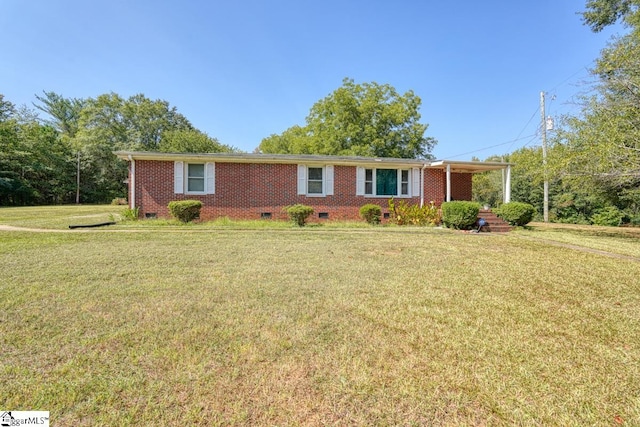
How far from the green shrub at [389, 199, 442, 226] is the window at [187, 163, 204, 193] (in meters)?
8.16

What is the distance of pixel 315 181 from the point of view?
1338cm

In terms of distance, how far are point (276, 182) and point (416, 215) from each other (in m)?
6.21

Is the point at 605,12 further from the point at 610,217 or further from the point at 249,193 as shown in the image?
the point at 249,193

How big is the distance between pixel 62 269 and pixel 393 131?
2808 centimetres

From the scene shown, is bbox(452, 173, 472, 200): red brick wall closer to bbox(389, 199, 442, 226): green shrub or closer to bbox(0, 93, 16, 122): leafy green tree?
bbox(389, 199, 442, 226): green shrub

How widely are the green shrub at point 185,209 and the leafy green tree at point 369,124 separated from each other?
59.5 feet

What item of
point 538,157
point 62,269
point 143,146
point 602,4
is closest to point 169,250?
point 62,269

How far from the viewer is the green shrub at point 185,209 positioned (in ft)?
36.5

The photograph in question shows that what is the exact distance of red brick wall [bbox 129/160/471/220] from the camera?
1215cm

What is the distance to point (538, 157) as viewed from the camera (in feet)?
38.9

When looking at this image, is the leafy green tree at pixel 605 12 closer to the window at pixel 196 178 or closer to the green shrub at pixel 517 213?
the green shrub at pixel 517 213

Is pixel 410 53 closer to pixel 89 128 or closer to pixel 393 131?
pixel 393 131

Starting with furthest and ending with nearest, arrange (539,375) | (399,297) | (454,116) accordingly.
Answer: (454,116) → (399,297) → (539,375)

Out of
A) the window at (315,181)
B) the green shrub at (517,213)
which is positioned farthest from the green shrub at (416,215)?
the window at (315,181)
